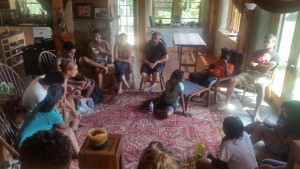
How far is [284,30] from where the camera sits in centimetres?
390

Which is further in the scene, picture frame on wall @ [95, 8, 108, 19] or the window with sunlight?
picture frame on wall @ [95, 8, 108, 19]

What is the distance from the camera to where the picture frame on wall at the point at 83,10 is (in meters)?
4.75

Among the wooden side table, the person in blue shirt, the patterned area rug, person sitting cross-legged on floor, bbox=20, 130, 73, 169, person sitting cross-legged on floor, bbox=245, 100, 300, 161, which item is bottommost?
the patterned area rug

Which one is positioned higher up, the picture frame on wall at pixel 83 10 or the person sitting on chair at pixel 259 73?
the picture frame on wall at pixel 83 10

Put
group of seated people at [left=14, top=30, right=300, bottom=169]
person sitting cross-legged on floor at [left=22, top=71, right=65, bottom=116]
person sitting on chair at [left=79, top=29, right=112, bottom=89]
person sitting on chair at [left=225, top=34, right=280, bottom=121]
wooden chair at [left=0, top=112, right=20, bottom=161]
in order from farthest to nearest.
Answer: person sitting on chair at [left=79, top=29, right=112, bottom=89]
person sitting on chair at [left=225, top=34, right=280, bottom=121]
person sitting cross-legged on floor at [left=22, top=71, right=65, bottom=116]
wooden chair at [left=0, top=112, right=20, bottom=161]
group of seated people at [left=14, top=30, right=300, bottom=169]

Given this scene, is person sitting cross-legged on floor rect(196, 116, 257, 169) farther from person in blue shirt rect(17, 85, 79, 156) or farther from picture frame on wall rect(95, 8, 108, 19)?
picture frame on wall rect(95, 8, 108, 19)

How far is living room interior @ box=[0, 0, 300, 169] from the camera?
9.71 ft

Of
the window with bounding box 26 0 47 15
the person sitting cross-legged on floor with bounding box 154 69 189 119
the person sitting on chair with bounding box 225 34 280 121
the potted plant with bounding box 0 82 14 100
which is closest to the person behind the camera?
the potted plant with bounding box 0 82 14 100

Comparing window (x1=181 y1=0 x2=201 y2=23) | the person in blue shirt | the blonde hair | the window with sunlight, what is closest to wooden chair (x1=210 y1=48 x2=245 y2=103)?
the window with sunlight

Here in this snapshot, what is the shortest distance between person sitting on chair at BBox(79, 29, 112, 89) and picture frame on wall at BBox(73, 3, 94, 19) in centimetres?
58

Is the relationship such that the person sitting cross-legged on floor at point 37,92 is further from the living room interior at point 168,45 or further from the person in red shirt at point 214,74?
the person in red shirt at point 214,74

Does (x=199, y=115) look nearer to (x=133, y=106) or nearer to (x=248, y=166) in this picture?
(x=133, y=106)

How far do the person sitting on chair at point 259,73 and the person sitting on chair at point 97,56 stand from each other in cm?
214

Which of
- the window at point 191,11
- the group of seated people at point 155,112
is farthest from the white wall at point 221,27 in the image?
the group of seated people at point 155,112
